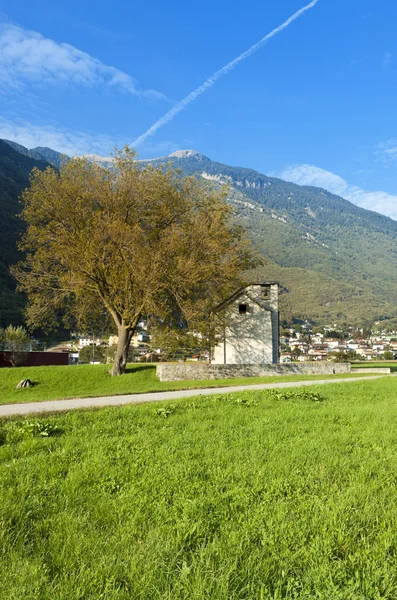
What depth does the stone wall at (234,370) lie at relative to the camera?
29.0 meters

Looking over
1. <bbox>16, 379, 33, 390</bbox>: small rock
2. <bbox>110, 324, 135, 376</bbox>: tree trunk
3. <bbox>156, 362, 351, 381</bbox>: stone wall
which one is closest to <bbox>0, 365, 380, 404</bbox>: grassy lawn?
<bbox>16, 379, 33, 390</bbox>: small rock

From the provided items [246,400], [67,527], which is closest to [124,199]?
[246,400]

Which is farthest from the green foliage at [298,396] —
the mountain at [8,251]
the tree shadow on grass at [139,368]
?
the mountain at [8,251]

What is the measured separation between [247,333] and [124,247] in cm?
1777

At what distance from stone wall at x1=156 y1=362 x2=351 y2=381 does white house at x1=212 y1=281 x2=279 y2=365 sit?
20.9ft

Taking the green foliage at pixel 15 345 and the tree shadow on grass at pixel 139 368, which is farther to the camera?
the green foliage at pixel 15 345

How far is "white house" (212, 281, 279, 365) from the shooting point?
40094 mm

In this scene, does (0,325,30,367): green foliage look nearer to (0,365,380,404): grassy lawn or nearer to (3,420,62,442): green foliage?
(0,365,380,404): grassy lawn

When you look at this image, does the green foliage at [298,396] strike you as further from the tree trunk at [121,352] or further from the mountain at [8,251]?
the mountain at [8,251]

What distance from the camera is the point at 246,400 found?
13.3 m

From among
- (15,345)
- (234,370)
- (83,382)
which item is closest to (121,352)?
(83,382)

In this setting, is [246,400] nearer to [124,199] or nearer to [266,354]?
[124,199]

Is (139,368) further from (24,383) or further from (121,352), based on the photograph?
(24,383)

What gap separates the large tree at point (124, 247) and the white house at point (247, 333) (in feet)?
31.5
